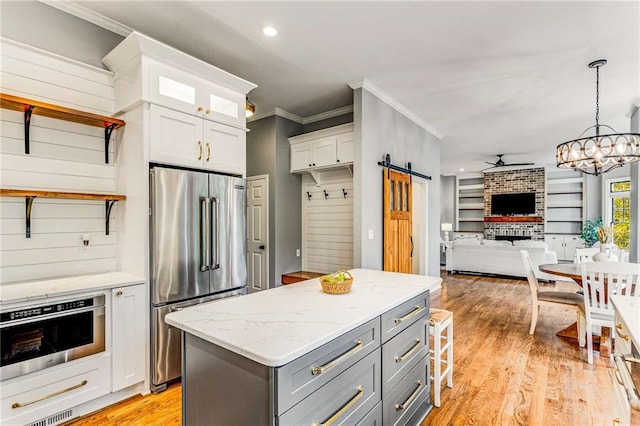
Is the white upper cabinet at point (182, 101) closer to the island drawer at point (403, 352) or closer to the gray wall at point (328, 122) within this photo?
the gray wall at point (328, 122)

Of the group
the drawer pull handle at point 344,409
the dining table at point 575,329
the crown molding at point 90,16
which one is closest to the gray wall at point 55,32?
the crown molding at point 90,16

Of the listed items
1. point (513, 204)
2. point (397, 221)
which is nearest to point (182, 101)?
point (397, 221)

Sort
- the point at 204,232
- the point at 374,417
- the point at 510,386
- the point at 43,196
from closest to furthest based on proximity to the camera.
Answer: the point at 374,417 < the point at 43,196 < the point at 510,386 < the point at 204,232

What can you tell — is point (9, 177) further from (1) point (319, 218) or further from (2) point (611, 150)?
(2) point (611, 150)

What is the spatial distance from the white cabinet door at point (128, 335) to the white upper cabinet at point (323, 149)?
8.71 ft

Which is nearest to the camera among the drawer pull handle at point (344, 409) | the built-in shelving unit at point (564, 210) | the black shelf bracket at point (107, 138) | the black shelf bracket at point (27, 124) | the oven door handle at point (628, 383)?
the oven door handle at point (628, 383)

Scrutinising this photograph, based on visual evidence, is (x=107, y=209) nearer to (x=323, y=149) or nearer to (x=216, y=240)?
(x=216, y=240)

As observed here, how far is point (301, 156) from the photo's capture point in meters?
4.65

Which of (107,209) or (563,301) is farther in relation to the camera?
(563,301)

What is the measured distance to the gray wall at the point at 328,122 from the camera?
15.0 ft

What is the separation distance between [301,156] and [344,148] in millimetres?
786

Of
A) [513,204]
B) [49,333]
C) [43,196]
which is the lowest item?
[49,333]

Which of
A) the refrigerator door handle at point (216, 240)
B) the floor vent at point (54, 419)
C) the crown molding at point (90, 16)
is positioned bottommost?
the floor vent at point (54, 419)

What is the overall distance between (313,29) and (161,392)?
124 inches
